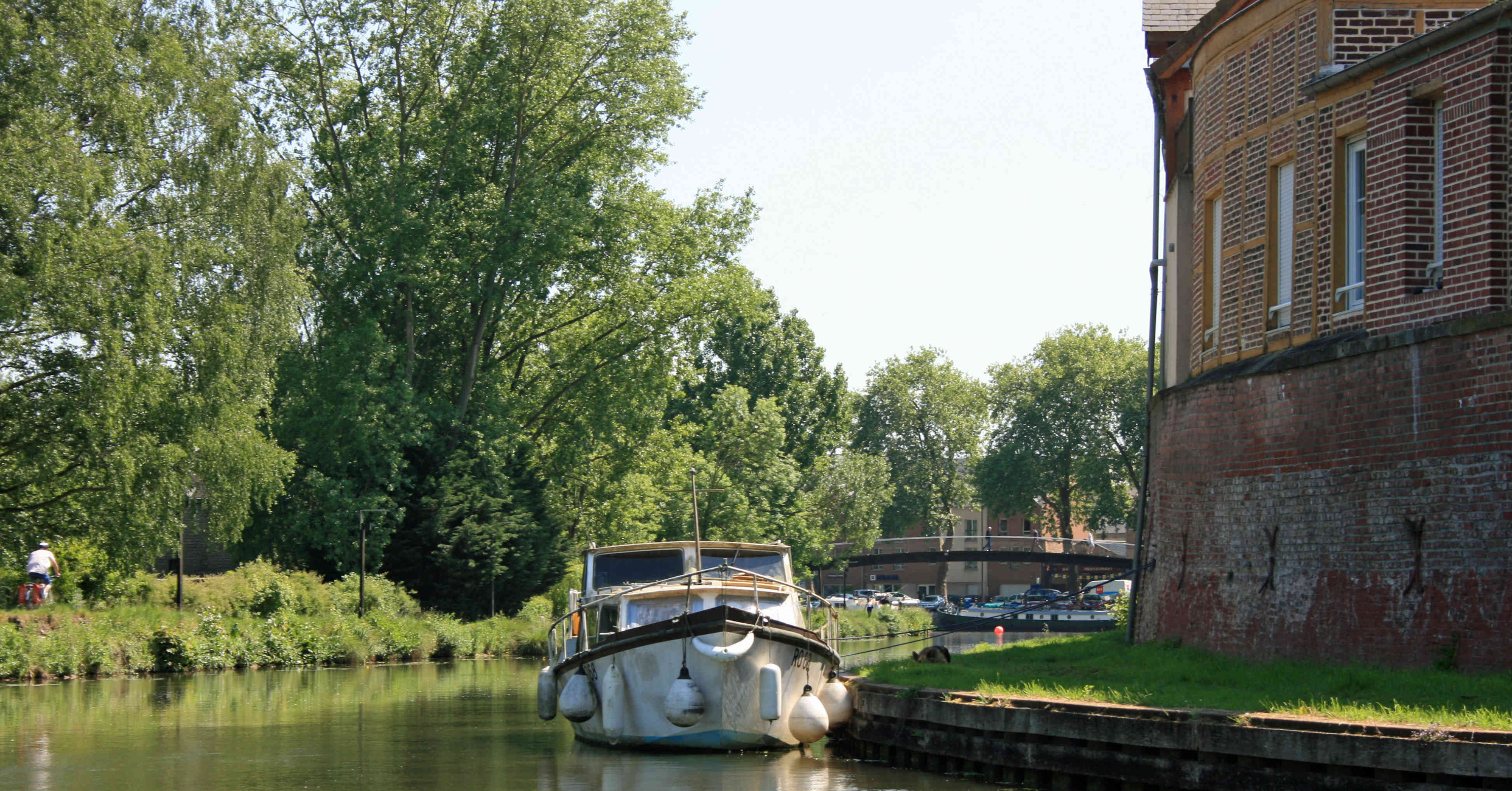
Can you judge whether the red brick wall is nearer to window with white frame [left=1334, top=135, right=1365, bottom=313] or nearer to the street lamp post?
window with white frame [left=1334, top=135, right=1365, bottom=313]

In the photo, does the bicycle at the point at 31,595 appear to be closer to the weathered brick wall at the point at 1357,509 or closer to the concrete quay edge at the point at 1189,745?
the concrete quay edge at the point at 1189,745

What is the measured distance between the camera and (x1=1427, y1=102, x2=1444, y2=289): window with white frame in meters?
15.8

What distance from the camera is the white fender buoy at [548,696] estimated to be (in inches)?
915

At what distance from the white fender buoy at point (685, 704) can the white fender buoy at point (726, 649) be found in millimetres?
469

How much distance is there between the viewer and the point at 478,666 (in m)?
43.1

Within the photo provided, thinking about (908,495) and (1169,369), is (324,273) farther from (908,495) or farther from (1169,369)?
(908,495)

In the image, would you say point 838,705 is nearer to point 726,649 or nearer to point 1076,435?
point 726,649

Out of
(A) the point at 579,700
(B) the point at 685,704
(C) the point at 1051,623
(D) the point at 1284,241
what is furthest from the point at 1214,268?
(C) the point at 1051,623

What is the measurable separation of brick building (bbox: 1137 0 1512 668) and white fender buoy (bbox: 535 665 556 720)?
8.41m

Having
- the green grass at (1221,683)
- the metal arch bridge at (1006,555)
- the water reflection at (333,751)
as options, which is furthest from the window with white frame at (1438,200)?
the metal arch bridge at (1006,555)

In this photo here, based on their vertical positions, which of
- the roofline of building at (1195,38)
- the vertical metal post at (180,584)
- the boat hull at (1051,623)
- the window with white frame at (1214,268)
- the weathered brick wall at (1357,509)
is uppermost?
the roofline of building at (1195,38)

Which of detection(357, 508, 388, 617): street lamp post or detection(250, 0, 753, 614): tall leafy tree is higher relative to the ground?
detection(250, 0, 753, 614): tall leafy tree

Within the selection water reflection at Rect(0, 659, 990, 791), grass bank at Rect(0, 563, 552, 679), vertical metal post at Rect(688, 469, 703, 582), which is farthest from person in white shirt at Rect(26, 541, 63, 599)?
vertical metal post at Rect(688, 469, 703, 582)

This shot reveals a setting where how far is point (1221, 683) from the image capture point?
52.7 feet
